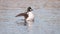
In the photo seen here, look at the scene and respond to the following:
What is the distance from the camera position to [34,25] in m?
2.98

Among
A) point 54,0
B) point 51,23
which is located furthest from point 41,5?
point 51,23

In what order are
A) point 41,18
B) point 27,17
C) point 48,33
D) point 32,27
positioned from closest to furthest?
point 48,33, point 32,27, point 27,17, point 41,18

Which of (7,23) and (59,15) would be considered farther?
(59,15)

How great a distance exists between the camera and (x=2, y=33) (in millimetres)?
2686

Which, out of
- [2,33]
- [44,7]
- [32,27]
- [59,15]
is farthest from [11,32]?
[44,7]

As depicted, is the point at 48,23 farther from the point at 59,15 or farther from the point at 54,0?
the point at 54,0

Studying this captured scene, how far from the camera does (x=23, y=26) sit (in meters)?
2.95

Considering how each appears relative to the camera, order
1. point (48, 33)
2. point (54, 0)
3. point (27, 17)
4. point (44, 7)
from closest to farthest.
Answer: point (48, 33) → point (27, 17) → point (44, 7) → point (54, 0)

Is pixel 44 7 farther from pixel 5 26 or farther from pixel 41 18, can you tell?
pixel 5 26

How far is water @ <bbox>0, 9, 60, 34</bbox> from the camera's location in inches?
108

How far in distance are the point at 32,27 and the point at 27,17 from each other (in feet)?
0.81

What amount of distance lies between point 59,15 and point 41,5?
99 cm

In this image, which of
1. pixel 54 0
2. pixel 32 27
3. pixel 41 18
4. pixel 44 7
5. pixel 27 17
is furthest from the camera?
pixel 54 0

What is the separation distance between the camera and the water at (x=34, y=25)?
274 cm
